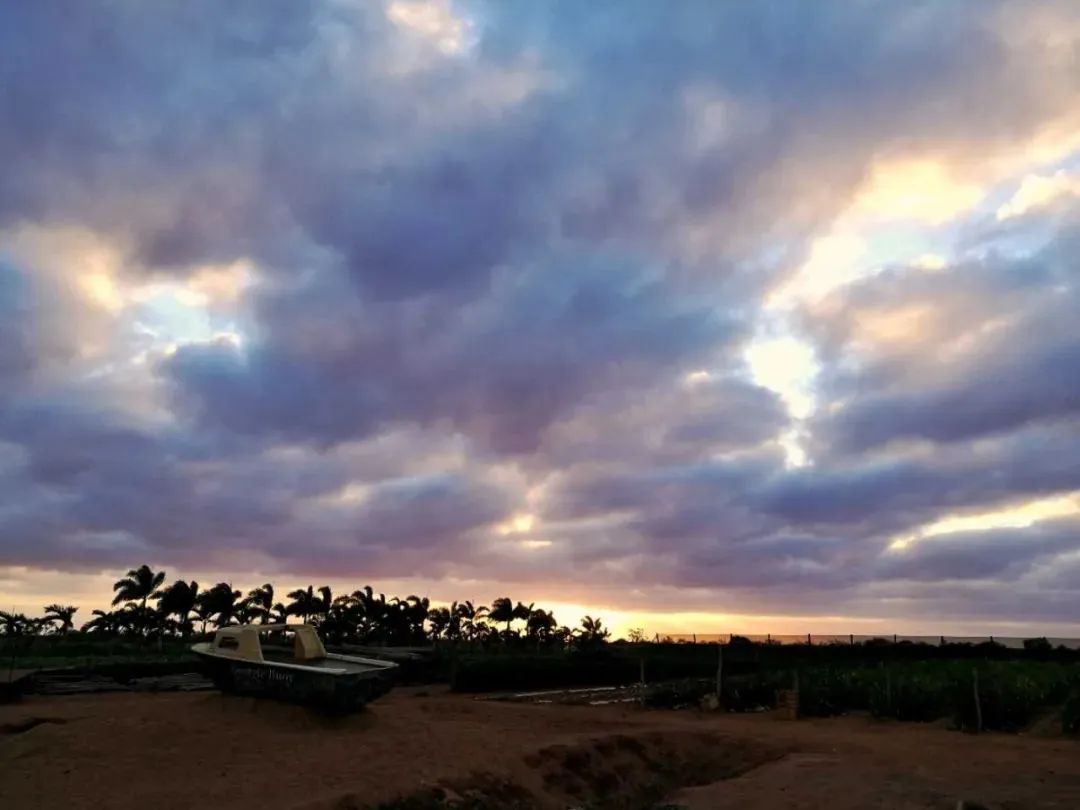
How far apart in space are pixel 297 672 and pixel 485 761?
4957 mm

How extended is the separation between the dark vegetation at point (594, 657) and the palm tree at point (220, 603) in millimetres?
82

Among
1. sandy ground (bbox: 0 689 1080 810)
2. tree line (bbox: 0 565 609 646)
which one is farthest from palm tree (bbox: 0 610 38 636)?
sandy ground (bbox: 0 689 1080 810)

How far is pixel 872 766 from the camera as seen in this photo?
16.9m

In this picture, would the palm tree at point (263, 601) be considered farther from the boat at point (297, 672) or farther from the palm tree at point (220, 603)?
the boat at point (297, 672)

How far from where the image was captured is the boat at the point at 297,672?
19.8 meters

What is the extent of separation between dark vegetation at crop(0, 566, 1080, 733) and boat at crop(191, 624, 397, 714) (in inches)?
420

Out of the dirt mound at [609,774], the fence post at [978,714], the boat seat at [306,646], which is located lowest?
the dirt mound at [609,774]

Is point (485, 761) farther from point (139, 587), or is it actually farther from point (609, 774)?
point (139, 587)

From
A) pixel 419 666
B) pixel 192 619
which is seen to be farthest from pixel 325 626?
pixel 419 666

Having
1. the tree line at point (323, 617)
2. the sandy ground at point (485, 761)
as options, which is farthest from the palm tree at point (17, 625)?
the sandy ground at point (485, 761)

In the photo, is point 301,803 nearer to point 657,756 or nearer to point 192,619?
point 657,756

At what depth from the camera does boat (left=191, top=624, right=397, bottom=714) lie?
1978 centimetres

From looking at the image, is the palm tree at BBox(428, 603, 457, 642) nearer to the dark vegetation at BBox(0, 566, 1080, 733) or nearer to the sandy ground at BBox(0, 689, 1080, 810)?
the dark vegetation at BBox(0, 566, 1080, 733)

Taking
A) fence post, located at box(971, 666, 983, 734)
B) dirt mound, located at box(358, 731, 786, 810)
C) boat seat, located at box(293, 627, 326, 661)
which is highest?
boat seat, located at box(293, 627, 326, 661)
